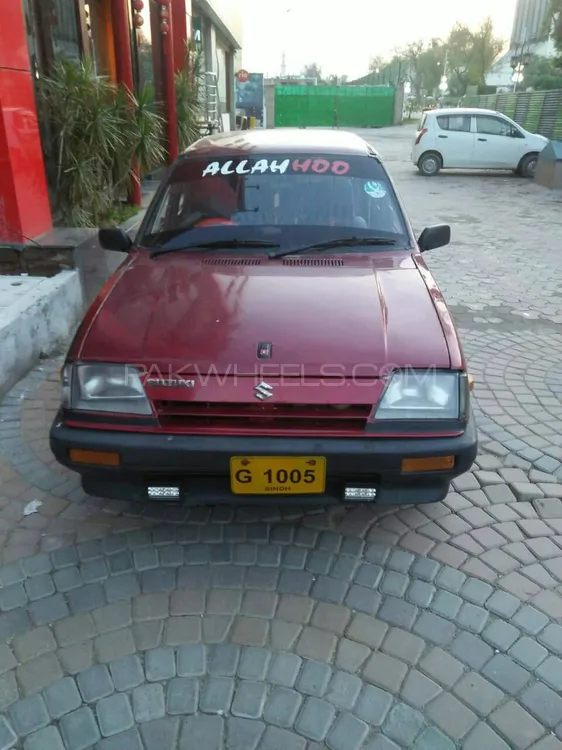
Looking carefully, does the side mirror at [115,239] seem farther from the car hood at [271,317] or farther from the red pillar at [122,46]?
→ the red pillar at [122,46]

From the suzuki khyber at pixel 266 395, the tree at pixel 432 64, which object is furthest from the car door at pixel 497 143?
the tree at pixel 432 64

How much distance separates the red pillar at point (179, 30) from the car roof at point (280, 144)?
10122 millimetres

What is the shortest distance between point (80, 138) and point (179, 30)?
8.46 metres

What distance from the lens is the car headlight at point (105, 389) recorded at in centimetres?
244

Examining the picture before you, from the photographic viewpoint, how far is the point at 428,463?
243 cm

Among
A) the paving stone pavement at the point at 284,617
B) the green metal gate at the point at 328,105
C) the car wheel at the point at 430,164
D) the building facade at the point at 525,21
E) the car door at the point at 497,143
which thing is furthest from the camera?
the building facade at the point at 525,21

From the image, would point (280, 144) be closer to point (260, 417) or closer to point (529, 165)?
point (260, 417)

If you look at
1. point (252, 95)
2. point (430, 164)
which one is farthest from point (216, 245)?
point (252, 95)

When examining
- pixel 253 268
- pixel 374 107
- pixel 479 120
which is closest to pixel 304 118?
pixel 374 107

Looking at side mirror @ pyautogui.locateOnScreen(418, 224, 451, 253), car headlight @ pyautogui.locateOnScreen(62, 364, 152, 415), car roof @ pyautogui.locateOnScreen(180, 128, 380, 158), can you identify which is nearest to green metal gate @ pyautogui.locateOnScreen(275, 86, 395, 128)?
car roof @ pyautogui.locateOnScreen(180, 128, 380, 158)

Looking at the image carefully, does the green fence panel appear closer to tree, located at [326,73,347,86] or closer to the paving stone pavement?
the paving stone pavement

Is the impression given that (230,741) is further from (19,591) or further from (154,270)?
(154,270)

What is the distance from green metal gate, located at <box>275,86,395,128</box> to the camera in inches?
1630

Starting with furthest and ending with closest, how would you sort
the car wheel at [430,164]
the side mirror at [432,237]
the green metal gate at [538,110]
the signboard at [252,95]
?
the signboard at [252,95]
the green metal gate at [538,110]
the car wheel at [430,164]
the side mirror at [432,237]
